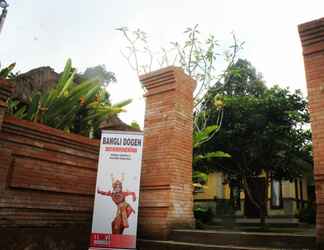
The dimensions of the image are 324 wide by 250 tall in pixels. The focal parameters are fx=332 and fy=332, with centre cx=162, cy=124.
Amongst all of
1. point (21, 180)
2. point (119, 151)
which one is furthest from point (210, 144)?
point (21, 180)

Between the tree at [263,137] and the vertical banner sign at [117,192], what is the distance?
28.1ft

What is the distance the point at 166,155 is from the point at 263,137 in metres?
8.78

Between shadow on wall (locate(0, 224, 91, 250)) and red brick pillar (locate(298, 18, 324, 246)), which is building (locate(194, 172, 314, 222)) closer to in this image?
shadow on wall (locate(0, 224, 91, 250))

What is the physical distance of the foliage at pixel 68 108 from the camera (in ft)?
19.6

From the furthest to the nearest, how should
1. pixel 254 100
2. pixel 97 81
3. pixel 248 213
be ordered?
pixel 248 213, pixel 254 100, pixel 97 81

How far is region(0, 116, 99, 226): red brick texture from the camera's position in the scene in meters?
4.62

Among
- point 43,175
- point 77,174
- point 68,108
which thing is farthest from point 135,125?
point 43,175

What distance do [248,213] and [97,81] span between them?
15.0 meters

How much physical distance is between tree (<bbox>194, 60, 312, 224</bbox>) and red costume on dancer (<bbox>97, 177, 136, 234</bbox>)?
8833 mm

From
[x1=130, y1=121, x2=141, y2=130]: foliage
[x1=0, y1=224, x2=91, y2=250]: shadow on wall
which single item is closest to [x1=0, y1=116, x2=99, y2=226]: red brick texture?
[x1=0, y1=224, x2=91, y2=250]: shadow on wall

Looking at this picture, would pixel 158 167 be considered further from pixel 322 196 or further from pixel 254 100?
pixel 254 100

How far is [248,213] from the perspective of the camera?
19.2m

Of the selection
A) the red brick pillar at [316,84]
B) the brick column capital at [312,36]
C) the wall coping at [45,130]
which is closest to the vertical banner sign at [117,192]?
the wall coping at [45,130]

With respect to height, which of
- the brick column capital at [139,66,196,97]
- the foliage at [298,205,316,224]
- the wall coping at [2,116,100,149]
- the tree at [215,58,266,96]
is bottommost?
the foliage at [298,205,316,224]
